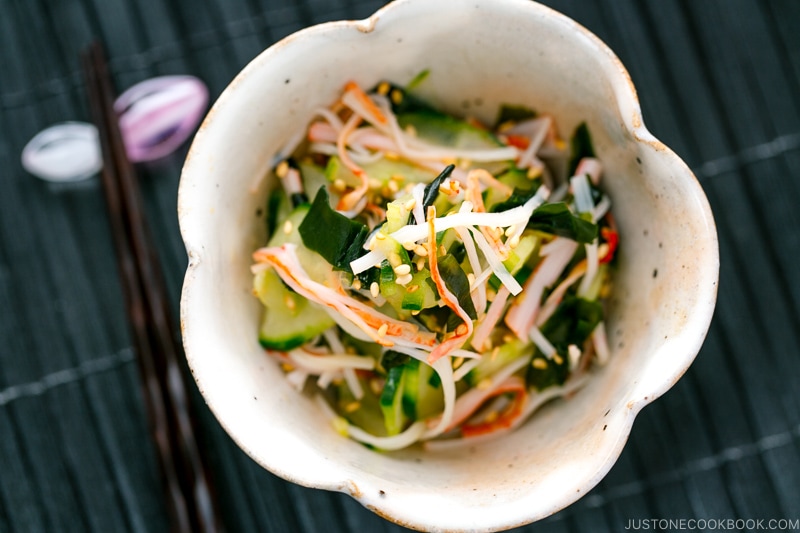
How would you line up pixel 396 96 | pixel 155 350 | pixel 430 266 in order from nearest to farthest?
pixel 430 266, pixel 396 96, pixel 155 350

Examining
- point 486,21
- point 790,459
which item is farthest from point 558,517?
point 486,21

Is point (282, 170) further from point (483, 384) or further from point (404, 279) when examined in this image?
point (483, 384)

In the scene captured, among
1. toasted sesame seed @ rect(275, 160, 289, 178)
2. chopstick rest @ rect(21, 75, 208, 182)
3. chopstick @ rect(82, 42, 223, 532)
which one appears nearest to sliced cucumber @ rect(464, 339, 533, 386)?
toasted sesame seed @ rect(275, 160, 289, 178)

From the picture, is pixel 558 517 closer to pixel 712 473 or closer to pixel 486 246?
pixel 712 473

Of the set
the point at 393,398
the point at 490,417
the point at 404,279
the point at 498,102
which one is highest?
the point at 498,102

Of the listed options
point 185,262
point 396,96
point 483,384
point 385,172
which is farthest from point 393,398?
point 185,262
